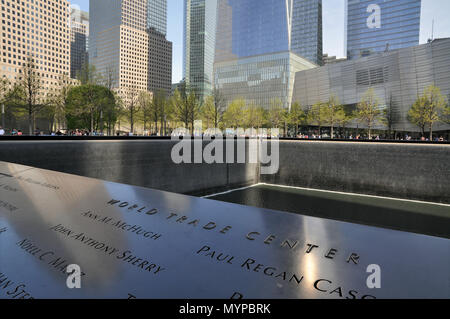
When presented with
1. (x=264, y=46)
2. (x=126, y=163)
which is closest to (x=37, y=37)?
(x=264, y=46)

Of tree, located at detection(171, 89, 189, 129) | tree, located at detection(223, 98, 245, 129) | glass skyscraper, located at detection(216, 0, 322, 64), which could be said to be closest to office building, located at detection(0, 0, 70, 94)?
glass skyscraper, located at detection(216, 0, 322, 64)

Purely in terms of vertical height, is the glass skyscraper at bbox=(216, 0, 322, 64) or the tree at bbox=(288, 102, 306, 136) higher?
the glass skyscraper at bbox=(216, 0, 322, 64)

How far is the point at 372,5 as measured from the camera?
108m

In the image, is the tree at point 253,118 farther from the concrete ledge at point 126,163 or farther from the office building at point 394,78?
the concrete ledge at point 126,163

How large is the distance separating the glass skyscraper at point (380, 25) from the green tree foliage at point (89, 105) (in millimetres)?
99463

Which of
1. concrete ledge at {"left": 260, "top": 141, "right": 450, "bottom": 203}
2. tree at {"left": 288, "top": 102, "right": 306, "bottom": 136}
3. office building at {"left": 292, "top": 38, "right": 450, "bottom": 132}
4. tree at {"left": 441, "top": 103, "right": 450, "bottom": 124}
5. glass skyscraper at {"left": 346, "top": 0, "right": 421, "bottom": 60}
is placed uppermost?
glass skyscraper at {"left": 346, "top": 0, "right": 421, "bottom": 60}

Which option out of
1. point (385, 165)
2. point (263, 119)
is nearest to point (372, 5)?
point (263, 119)

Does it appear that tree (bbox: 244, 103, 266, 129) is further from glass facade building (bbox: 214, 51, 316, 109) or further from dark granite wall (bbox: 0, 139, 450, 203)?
dark granite wall (bbox: 0, 139, 450, 203)

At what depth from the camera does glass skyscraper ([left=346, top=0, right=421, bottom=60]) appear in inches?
3890

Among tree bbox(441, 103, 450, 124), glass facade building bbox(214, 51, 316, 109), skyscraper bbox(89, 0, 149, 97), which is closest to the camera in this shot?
tree bbox(441, 103, 450, 124)

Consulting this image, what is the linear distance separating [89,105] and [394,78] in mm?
57637

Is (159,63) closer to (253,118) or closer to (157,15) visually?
(157,15)

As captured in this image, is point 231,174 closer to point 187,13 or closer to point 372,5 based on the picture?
point 372,5

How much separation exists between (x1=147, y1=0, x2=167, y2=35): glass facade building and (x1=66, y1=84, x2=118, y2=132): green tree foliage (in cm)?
15118
